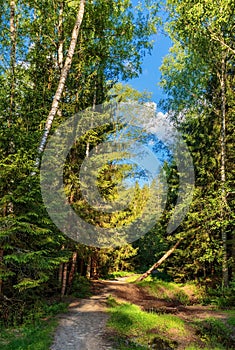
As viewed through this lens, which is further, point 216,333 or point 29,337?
point 216,333

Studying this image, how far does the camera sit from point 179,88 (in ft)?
69.5

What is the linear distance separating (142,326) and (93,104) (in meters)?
11.8

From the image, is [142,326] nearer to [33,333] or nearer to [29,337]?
[33,333]

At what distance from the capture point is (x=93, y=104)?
16906 mm

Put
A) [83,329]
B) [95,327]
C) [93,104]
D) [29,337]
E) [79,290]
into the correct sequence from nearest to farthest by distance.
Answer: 1. [29,337]
2. [83,329]
3. [95,327]
4. [79,290]
5. [93,104]

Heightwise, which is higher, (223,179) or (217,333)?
(223,179)

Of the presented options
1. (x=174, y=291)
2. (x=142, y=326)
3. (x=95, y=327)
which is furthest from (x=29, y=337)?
(x=174, y=291)

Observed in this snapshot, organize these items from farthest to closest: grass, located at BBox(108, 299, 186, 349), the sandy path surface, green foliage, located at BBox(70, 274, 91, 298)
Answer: green foliage, located at BBox(70, 274, 91, 298) < grass, located at BBox(108, 299, 186, 349) < the sandy path surface

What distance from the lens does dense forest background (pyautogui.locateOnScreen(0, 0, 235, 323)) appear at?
912 centimetres

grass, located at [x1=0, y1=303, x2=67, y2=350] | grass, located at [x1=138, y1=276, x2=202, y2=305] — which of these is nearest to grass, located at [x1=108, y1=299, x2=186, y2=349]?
grass, located at [x1=0, y1=303, x2=67, y2=350]

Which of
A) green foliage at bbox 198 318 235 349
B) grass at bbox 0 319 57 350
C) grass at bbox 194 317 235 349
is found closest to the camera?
grass at bbox 0 319 57 350

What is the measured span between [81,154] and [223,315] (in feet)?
31.1

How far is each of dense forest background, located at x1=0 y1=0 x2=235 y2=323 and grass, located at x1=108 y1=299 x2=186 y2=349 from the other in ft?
8.33

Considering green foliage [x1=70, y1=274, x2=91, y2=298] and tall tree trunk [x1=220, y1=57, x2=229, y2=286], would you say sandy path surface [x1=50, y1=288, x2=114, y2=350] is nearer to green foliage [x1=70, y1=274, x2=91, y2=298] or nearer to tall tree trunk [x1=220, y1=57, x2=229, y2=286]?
green foliage [x1=70, y1=274, x2=91, y2=298]
